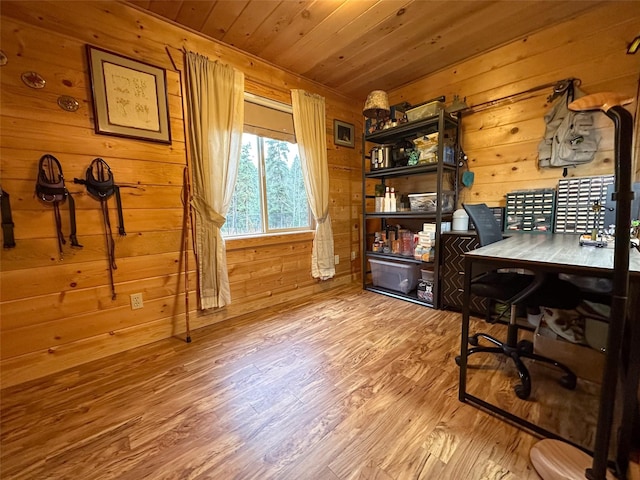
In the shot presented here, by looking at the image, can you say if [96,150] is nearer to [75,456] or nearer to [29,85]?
[29,85]

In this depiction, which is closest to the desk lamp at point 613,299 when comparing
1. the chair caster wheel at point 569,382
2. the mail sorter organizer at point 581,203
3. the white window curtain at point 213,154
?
the chair caster wheel at point 569,382

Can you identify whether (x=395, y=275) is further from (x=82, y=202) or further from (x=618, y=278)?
(x=82, y=202)

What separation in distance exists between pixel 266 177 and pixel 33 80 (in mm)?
1628

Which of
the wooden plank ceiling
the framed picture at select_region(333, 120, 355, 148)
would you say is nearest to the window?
the wooden plank ceiling

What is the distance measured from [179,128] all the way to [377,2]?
1.73m

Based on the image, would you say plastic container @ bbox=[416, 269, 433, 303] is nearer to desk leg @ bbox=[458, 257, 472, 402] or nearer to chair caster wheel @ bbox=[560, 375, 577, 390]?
chair caster wheel @ bbox=[560, 375, 577, 390]

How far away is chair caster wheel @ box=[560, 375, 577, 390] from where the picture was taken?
4.52 feet

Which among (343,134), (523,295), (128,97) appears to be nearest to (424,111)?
(343,134)

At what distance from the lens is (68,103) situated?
162 cm

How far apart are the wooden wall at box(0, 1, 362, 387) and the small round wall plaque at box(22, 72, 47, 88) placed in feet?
0.07

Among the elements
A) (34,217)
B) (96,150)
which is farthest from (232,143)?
(34,217)

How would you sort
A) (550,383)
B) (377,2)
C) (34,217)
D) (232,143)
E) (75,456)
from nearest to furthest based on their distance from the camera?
1. (75,456)
2. (550,383)
3. (34,217)
4. (377,2)
5. (232,143)

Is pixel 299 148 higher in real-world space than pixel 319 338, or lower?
higher

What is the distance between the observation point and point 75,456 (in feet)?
3.58
